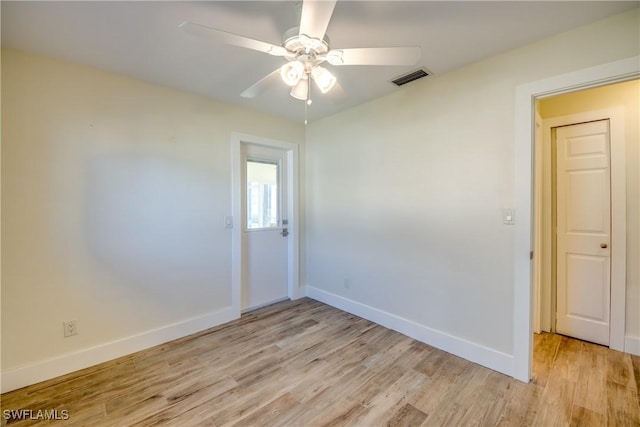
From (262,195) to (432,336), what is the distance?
238cm

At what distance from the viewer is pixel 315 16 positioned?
122 centimetres

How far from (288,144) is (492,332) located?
285 centimetres

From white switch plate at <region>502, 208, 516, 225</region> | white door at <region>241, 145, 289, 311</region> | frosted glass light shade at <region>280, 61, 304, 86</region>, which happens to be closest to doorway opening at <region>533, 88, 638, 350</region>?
white switch plate at <region>502, 208, 516, 225</region>

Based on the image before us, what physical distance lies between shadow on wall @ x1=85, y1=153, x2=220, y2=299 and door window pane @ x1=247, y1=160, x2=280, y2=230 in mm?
561

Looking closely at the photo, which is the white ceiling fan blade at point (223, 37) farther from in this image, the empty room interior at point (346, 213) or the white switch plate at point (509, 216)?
the white switch plate at point (509, 216)

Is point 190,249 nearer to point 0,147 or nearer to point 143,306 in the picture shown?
point 143,306

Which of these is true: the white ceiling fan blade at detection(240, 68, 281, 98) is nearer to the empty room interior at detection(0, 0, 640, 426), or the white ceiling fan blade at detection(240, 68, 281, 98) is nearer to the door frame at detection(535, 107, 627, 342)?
the empty room interior at detection(0, 0, 640, 426)

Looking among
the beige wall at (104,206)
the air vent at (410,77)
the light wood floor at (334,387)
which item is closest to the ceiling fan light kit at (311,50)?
the air vent at (410,77)

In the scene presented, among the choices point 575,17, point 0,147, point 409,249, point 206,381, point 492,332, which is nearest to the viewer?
point 575,17

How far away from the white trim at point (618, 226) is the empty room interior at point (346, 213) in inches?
0.6

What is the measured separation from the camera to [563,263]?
268cm

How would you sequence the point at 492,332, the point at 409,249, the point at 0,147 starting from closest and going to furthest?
the point at 0,147 → the point at 492,332 → the point at 409,249

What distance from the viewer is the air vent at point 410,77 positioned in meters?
2.31

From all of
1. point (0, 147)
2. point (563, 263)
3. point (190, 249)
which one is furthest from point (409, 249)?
point (0, 147)
